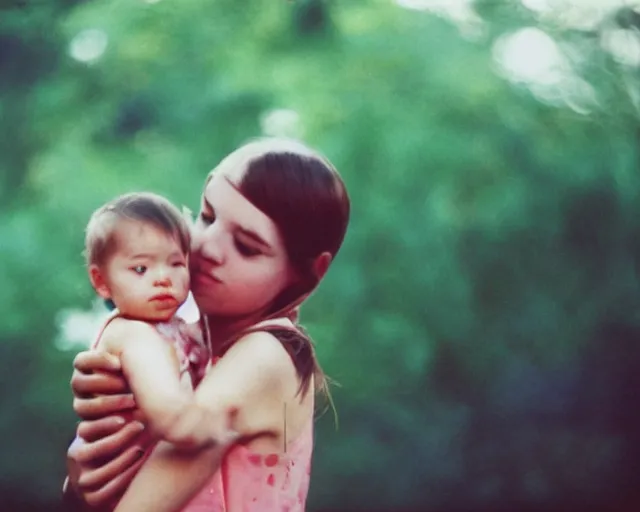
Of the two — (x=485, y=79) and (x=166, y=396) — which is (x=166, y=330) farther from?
(x=485, y=79)

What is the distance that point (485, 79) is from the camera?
1.86 m

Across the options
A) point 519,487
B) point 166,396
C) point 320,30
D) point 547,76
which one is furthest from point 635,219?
point 166,396

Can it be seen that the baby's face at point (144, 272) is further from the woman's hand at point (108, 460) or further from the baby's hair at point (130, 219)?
the woman's hand at point (108, 460)

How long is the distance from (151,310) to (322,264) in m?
0.35

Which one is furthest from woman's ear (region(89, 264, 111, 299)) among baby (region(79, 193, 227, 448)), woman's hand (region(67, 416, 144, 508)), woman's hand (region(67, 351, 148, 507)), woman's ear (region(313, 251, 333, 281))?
woman's ear (region(313, 251, 333, 281))

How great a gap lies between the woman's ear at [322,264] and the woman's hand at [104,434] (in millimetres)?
411

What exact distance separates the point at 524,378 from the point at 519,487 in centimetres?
21

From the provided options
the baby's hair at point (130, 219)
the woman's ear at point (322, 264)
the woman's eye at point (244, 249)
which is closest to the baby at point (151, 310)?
the baby's hair at point (130, 219)

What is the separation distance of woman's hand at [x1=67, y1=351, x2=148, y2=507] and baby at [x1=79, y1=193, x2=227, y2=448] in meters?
0.03

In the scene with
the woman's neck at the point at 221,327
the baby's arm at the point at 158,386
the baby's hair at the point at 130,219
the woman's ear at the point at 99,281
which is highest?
the baby's hair at the point at 130,219

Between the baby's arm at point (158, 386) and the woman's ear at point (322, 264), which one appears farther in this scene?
the woman's ear at point (322, 264)

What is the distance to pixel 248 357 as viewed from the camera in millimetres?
1628

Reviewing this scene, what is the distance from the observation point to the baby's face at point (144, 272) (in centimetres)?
157

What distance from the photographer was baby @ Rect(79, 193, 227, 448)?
1.54 metres
